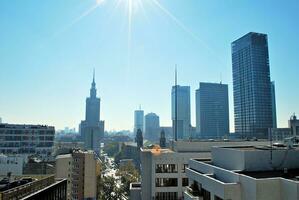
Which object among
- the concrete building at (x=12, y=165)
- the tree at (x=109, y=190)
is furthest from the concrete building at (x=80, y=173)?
the concrete building at (x=12, y=165)

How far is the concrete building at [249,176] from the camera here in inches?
910

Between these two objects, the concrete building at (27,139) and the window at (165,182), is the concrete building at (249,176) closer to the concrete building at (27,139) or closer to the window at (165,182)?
the window at (165,182)

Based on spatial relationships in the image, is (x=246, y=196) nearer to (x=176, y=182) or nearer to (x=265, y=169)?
(x=265, y=169)

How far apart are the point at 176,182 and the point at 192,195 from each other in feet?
73.0

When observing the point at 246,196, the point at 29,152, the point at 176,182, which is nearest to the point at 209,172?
the point at 246,196

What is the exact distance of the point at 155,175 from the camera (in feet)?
184

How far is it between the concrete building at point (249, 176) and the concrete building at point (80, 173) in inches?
2234

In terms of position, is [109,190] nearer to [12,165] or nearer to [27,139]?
[12,165]

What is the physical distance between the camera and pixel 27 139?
143 metres

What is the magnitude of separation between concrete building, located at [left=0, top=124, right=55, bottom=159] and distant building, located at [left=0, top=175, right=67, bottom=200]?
111 metres

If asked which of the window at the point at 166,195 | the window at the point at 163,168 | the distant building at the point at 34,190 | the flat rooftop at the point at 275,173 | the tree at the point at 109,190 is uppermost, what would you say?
the flat rooftop at the point at 275,173

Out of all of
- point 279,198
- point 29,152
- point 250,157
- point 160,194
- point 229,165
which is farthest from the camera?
Answer: point 29,152

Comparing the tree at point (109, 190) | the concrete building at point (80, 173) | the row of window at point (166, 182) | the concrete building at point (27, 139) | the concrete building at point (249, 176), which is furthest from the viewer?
the concrete building at point (27, 139)

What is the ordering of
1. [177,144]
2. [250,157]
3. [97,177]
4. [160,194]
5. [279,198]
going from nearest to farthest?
[279,198]
[250,157]
[160,194]
[177,144]
[97,177]
